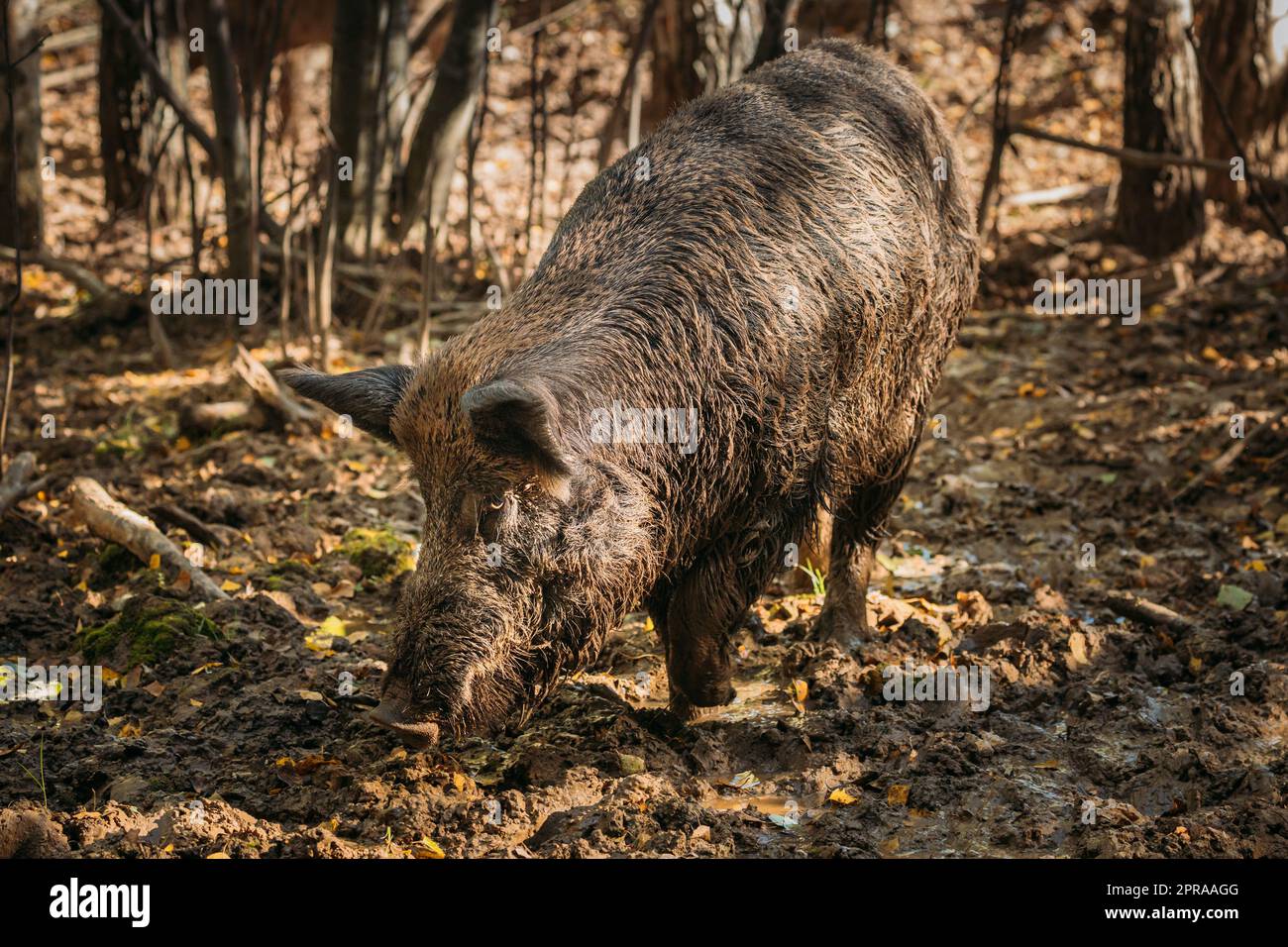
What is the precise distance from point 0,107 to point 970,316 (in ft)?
25.0

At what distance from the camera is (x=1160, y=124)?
10.1 metres

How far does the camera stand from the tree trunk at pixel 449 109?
32.0 feet

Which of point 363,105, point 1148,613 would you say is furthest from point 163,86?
point 1148,613

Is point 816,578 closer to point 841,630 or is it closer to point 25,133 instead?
point 841,630

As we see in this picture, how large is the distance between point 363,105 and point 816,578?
5614 mm

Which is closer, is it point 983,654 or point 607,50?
point 983,654

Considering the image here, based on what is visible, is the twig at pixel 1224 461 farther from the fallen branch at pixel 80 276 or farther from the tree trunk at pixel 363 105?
the fallen branch at pixel 80 276

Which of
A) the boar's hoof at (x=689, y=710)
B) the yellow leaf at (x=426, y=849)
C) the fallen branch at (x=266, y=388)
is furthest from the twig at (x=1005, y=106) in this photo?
the yellow leaf at (x=426, y=849)

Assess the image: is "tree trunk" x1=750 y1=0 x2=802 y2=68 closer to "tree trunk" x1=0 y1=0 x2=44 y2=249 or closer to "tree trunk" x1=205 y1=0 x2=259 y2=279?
"tree trunk" x1=205 y1=0 x2=259 y2=279

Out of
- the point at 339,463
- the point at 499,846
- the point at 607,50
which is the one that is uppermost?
the point at 607,50

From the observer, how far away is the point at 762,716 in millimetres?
5273

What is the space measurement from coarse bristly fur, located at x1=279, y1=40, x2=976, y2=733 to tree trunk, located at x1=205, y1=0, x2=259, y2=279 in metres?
4.49

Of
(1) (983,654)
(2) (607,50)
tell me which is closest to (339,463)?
(1) (983,654)

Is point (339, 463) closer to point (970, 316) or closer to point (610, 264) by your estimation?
point (610, 264)
